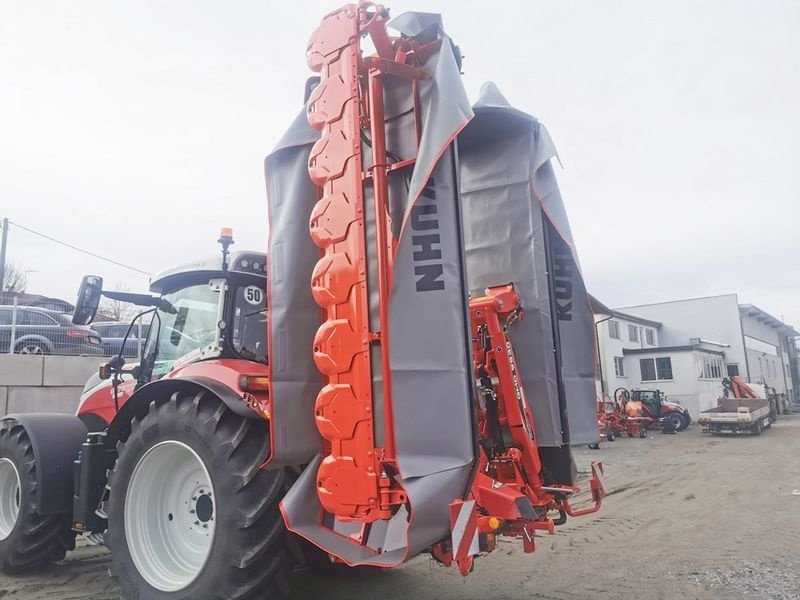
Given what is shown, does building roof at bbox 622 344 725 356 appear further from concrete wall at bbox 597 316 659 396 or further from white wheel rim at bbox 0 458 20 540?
white wheel rim at bbox 0 458 20 540

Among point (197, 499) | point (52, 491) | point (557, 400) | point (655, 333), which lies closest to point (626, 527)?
point (557, 400)

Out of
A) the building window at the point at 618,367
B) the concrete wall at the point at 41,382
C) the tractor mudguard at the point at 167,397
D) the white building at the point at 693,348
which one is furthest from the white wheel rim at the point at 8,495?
the building window at the point at 618,367

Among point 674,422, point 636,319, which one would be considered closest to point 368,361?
point 674,422

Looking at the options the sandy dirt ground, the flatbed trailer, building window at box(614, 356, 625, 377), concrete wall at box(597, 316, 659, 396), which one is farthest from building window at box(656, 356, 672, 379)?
the sandy dirt ground

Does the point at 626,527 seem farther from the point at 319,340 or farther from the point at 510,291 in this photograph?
the point at 319,340

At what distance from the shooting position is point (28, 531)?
16.5 ft

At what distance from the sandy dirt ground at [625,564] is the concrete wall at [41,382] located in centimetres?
531

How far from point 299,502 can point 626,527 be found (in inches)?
202

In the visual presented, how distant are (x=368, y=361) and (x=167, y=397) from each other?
168 cm

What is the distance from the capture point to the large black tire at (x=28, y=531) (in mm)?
5035

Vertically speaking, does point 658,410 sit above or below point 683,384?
below

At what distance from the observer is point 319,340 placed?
3.22 meters

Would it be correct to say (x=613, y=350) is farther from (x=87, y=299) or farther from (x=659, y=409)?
(x=87, y=299)

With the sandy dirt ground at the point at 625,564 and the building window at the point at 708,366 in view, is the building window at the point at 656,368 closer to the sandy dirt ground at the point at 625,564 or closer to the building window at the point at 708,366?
the building window at the point at 708,366
